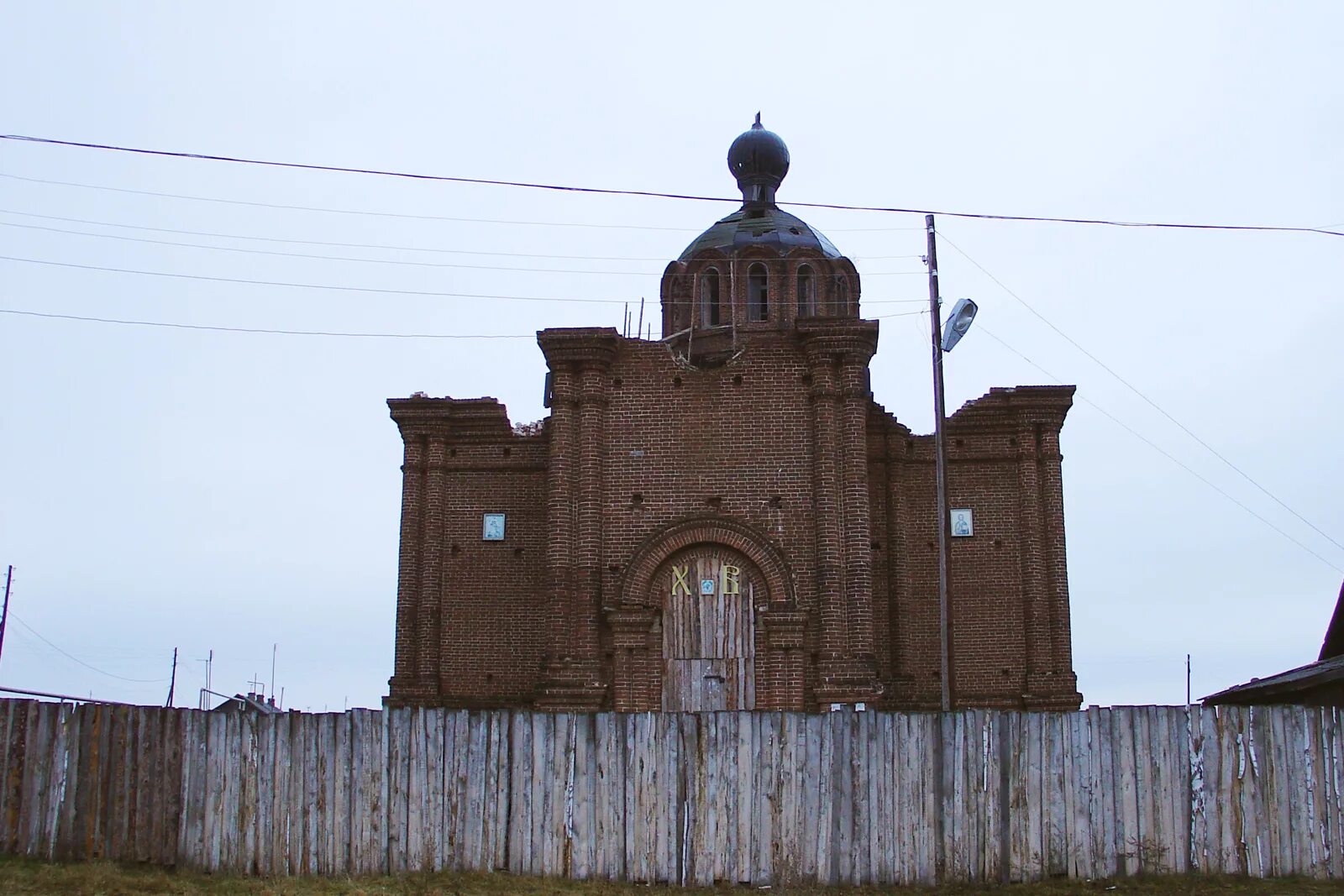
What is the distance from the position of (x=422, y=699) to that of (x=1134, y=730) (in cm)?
1281

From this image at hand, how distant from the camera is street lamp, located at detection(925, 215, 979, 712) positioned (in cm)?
1970

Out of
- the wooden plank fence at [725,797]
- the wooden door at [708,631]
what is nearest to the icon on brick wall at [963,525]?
the wooden door at [708,631]

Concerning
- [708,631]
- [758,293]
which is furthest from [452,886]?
[758,293]

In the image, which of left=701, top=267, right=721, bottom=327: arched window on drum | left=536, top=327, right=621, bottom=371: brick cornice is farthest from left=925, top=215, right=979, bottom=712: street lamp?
left=701, top=267, right=721, bottom=327: arched window on drum

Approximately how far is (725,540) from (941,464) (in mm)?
3498

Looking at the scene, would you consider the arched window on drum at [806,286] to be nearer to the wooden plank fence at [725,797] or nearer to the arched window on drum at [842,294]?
the arched window on drum at [842,294]

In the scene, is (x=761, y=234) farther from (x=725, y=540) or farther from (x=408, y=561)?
(x=408, y=561)

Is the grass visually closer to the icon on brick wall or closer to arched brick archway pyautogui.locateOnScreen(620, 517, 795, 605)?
arched brick archway pyautogui.locateOnScreen(620, 517, 795, 605)

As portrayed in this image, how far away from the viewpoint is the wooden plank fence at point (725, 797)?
43.8 ft

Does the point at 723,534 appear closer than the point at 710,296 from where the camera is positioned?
Yes

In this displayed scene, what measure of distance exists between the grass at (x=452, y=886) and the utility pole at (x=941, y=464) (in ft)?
18.2

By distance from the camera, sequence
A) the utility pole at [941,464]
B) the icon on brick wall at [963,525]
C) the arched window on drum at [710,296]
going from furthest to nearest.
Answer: the arched window on drum at [710,296]
the icon on brick wall at [963,525]
the utility pole at [941,464]

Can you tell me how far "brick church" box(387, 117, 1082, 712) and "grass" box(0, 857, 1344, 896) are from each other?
7.34 meters

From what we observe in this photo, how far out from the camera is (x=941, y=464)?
67.1ft
